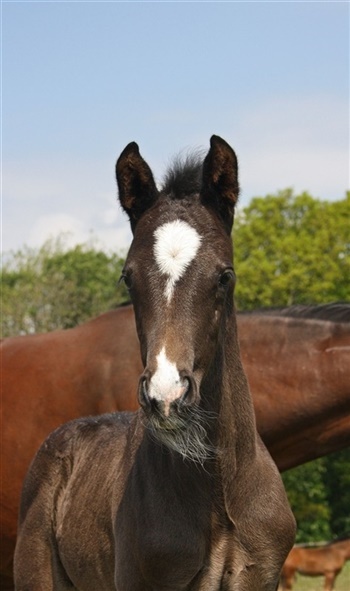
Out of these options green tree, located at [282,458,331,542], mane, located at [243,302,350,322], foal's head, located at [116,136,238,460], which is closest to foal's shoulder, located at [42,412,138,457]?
foal's head, located at [116,136,238,460]

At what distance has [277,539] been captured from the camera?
452 centimetres

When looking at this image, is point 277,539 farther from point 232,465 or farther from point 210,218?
point 210,218

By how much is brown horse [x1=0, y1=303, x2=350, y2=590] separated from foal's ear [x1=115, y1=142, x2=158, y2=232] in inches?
122

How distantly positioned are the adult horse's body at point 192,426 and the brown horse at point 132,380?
2.67 m

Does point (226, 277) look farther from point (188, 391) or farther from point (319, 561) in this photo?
point (319, 561)

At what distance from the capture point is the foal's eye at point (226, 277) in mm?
4273

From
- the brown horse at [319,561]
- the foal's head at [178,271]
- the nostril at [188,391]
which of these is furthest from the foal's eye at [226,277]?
the brown horse at [319,561]

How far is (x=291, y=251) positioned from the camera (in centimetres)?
4009

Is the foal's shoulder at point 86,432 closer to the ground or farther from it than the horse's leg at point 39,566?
farther from it

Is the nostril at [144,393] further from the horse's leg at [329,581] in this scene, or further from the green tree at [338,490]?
the green tree at [338,490]

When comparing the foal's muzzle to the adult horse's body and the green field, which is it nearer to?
the adult horse's body

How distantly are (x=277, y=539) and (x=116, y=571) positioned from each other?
0.72m

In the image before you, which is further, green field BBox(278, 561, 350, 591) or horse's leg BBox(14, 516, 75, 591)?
green field BBox(278, 561, 350, 591)

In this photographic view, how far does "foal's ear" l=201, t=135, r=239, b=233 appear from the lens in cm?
455
